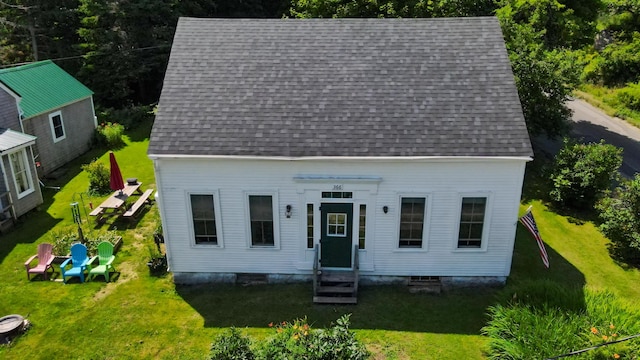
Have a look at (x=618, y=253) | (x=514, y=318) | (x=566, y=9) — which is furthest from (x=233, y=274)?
(x=566, y=9)

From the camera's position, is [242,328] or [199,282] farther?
[199,282]

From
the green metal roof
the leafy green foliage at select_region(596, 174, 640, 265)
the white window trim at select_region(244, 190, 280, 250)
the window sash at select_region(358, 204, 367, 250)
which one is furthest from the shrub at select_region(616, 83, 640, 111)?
the green metal roof

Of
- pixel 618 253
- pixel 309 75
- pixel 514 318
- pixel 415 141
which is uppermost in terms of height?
pixel 309 75

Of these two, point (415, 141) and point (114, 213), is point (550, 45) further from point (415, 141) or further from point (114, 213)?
point (114, 213)

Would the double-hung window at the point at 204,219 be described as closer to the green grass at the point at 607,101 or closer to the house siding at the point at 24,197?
the house siding at the point at 24,197

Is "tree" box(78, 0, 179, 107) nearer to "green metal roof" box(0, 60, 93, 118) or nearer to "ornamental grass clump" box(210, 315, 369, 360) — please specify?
"green metal roof" box(0, 60, 93, 118)

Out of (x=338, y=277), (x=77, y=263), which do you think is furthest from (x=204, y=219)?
(x=77, y=263)

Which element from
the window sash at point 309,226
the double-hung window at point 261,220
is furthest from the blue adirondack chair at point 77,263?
the window sash at point 309,226
